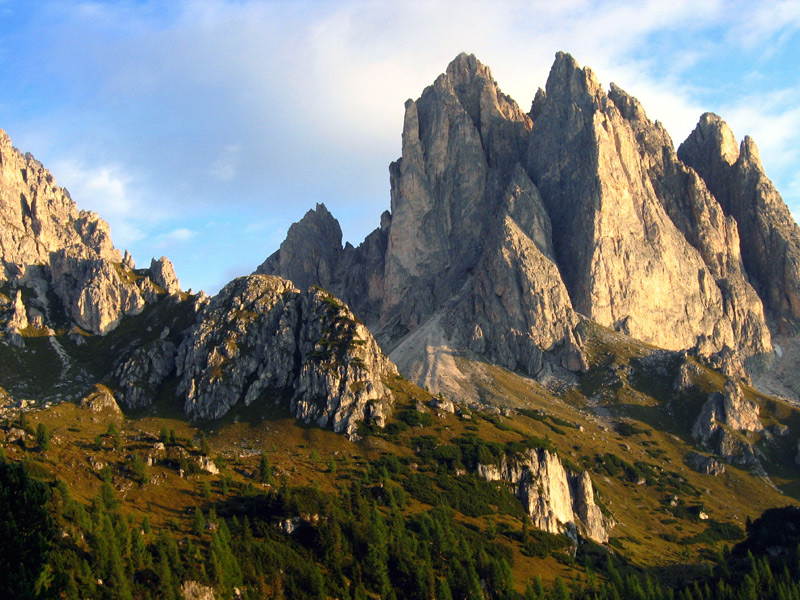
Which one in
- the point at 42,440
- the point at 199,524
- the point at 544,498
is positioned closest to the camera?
the point at 199,524

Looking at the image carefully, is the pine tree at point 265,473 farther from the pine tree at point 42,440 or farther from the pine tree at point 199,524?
the pine tree at point 42,440

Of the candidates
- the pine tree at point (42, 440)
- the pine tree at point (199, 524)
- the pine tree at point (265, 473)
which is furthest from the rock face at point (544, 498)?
the pine tree at point (42, 440)

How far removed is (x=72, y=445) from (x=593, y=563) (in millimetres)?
110763

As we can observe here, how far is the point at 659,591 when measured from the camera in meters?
144

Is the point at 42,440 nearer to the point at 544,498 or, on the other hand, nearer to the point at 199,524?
the point at 199,524

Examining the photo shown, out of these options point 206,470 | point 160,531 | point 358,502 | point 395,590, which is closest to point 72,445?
point 206,470

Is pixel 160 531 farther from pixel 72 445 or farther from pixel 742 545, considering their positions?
pixel 742 545

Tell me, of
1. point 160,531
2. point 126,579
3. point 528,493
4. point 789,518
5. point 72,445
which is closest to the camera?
point 126,579

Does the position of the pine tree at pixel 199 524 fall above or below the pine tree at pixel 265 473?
below

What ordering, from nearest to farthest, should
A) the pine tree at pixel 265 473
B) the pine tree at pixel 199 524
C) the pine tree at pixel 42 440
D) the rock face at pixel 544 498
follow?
the pine tree at pixel 199 524
the pine tree at pixel 42 440
the pine tree at pixel 265 473
the rock face at pixel 544 498

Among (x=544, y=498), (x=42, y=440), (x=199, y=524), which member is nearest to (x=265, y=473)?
(x=199, y=524)

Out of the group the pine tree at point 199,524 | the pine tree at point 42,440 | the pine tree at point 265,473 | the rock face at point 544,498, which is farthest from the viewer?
the rock face at point 544,498

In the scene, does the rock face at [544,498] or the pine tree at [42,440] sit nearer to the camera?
the pine tree at [42,440]

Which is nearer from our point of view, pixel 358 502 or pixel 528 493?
pixel 358 502
